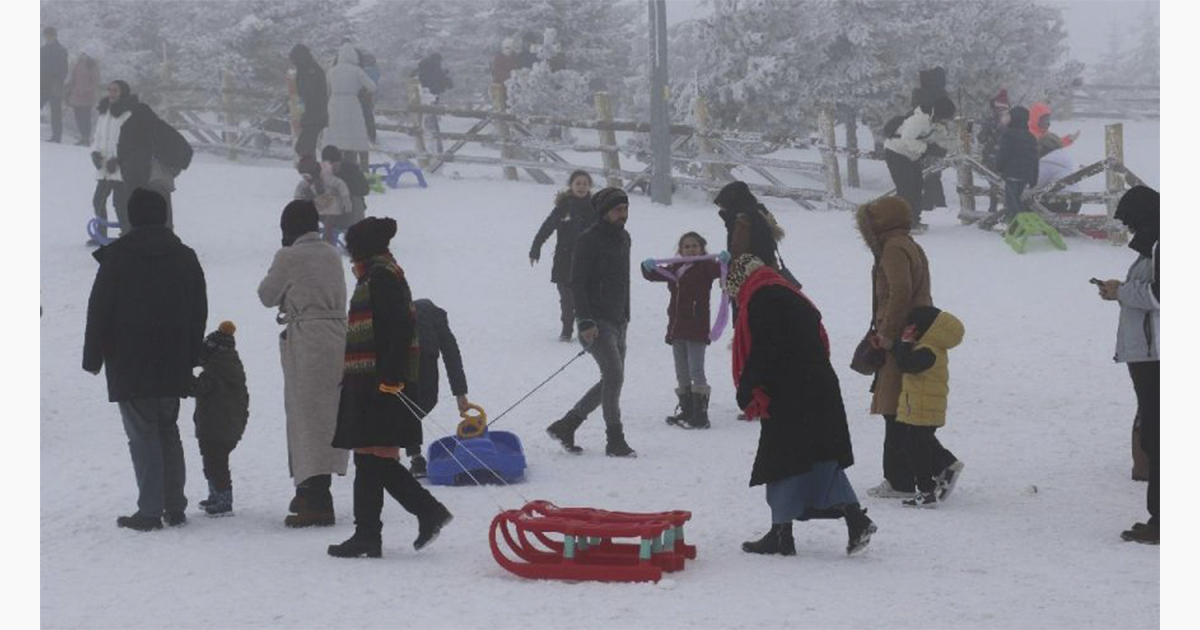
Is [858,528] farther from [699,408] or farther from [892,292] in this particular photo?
[699,408]

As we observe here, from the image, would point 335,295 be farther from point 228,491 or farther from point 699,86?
point 699,86

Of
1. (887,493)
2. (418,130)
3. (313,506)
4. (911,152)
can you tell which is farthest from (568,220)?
(418,130)

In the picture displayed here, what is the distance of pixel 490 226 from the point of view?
857 inches

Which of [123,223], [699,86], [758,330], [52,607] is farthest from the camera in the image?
[699,86]

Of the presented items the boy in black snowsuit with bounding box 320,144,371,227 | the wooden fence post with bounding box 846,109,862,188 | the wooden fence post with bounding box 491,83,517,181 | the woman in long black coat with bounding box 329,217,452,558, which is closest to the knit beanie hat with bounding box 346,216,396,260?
the woman in long black coat with bounding box 329,217,452,558

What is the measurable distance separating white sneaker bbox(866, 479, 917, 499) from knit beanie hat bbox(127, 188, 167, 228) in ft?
13.4

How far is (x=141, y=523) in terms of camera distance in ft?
28.3

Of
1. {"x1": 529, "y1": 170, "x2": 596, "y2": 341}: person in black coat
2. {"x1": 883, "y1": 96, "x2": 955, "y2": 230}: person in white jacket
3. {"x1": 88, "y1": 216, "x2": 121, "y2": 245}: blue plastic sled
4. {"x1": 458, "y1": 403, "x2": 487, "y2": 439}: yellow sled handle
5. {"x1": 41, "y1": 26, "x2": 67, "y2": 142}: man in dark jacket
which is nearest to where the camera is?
{"x1": 458, "y1": 403, "x2": 487, "y2": 439}: yellow sled handle

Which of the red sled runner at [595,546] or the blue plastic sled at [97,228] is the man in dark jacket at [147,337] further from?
the blue plastic sled at [97,228]

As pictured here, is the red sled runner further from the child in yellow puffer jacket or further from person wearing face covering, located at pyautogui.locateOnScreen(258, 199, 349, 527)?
the child in yellow puffer jacket

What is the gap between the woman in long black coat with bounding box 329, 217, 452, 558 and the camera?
301 inches

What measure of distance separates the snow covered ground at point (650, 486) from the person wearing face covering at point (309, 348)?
323mm
